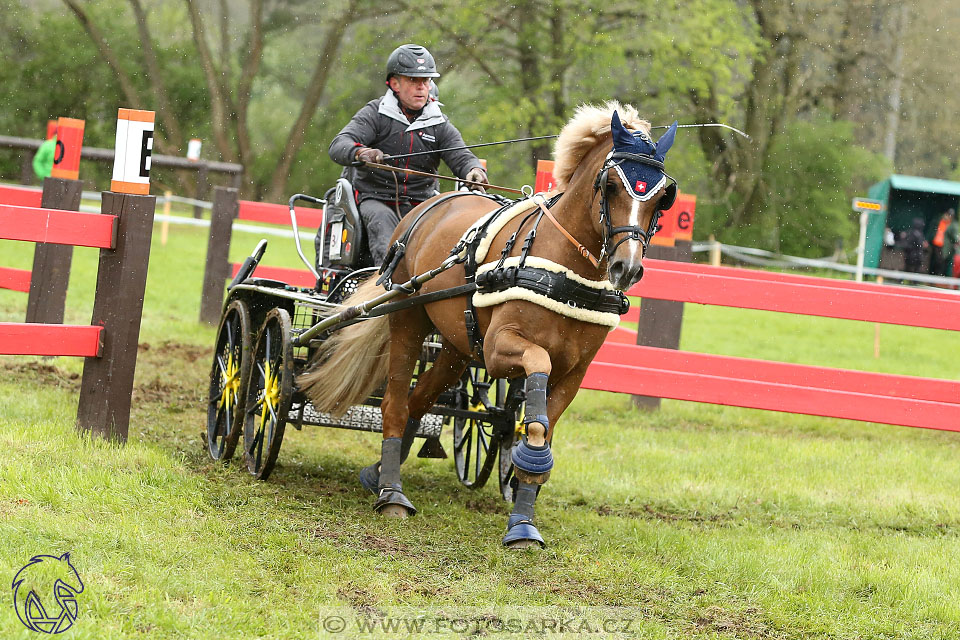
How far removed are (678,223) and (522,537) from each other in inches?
208

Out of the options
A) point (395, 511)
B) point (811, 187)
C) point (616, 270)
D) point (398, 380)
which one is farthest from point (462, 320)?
point (811, 187)

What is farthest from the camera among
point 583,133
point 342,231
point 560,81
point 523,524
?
point 560,81

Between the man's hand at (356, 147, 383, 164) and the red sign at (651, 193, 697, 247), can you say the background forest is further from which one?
the man's hand at (356, 147, 383, 164)

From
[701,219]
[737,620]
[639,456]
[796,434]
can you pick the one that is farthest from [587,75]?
[737,620]

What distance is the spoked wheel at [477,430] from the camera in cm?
595

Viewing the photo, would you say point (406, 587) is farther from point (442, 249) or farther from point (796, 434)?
point (796, 434)

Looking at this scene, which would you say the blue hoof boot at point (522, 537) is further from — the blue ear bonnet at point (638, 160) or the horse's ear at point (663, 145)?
the horse's ear at point (663, 145)

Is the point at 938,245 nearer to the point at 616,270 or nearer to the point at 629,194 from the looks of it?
the point at 629,194

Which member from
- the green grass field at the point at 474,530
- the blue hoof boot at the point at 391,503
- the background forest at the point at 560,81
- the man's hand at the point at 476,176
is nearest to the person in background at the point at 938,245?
the background forest at the point at 560,81

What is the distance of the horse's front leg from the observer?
4.40 meters

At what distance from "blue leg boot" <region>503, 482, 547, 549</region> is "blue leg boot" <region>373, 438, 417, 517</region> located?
656mm

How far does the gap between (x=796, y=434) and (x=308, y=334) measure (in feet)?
16.0

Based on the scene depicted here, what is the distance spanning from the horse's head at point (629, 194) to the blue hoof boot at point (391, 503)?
1722 millimetres

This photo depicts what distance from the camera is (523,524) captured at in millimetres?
4715
